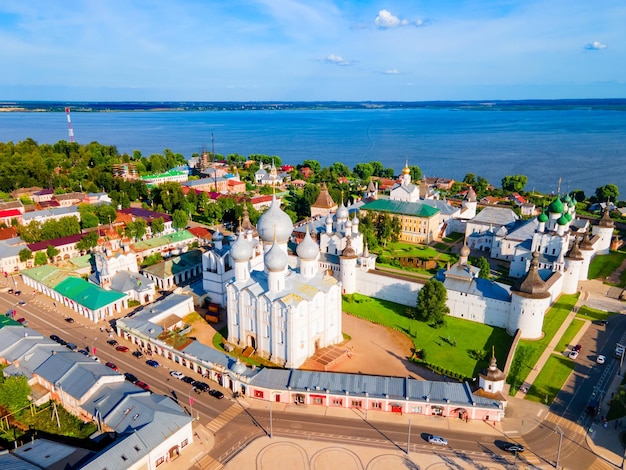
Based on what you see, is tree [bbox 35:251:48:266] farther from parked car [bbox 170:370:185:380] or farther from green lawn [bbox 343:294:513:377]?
green lawn [bbox 343:294:513:377]

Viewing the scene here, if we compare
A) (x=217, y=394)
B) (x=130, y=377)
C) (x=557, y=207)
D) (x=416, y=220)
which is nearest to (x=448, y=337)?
(x=217, y=394)

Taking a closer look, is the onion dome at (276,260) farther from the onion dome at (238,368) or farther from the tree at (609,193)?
the tree at (609,193)

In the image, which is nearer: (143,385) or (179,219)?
(143,385)

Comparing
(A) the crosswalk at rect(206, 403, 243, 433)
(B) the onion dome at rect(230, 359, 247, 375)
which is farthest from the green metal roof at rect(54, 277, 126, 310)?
(A) the crosswalk at rect(206, 403, 243, 433)

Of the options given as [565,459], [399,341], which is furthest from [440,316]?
[565,459]

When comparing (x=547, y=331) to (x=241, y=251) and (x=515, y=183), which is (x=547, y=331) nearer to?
(x=241, y=251)

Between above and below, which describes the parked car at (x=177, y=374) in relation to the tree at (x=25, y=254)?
below

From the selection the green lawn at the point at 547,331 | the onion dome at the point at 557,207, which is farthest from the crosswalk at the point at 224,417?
the onion dome at the point at 557,207
